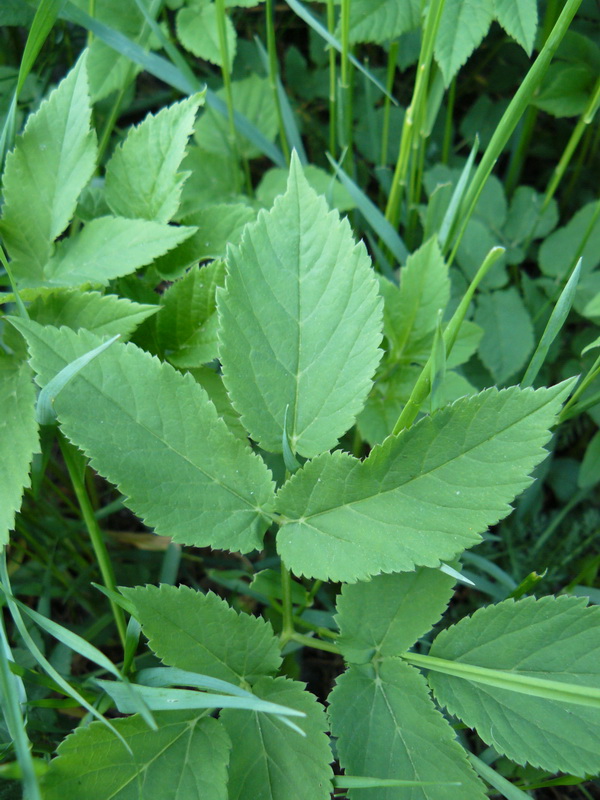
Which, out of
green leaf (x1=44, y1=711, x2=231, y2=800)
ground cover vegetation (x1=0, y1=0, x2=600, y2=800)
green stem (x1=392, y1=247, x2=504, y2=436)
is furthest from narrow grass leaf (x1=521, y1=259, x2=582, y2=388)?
green leaf (x1=44, y1=711, x2=231, y2=800)

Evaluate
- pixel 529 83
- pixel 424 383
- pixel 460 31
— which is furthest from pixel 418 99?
pixel 424 383

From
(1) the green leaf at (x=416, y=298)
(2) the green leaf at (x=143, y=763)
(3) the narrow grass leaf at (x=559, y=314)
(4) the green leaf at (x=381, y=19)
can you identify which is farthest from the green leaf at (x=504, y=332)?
(2) the green leaf at (x=143, y=763)

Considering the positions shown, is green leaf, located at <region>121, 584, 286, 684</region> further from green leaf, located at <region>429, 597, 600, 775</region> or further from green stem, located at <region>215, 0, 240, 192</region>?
green stem, located at <region>215, 0, 240, 192</region>

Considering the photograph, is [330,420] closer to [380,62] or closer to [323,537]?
[323,537]

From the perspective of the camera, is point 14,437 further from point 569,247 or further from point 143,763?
point 569,247

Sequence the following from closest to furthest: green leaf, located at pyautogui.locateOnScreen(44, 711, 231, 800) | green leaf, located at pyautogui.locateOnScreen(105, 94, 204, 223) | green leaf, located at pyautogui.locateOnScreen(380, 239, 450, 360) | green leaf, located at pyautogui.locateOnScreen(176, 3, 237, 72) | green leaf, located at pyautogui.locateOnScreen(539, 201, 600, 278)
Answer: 1. green leaf, located at pyautogui.locateOnScreen(44, 711, 231, 800)
2. green leaf, located at pyautogui.locateOnScreen(105, 94, 204, 223)
3. green leaf, located at pyautogui.locateOnScreen(380, 239, 450, 360)
4. green leaf, located at pyautogui.locateOnScreen(176, 3, 237, 72)
5. green leaf, located at pyautogui.locateOnScreen(539, 201, 600, 278)

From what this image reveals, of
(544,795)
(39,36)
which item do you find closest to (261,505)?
(39,36)
